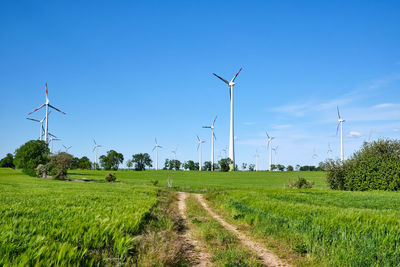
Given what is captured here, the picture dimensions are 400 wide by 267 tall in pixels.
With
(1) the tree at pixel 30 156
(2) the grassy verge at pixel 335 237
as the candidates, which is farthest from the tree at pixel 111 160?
(2) the grassy verge at pixel 335 237

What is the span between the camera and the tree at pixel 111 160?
166 meters

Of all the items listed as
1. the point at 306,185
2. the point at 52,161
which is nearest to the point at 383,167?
the point at 306,185

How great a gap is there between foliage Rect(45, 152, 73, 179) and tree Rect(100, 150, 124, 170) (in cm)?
10666

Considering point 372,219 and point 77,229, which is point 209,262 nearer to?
point 77,229

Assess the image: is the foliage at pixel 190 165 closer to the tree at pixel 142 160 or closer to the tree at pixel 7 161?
the tree at pixel 142 160

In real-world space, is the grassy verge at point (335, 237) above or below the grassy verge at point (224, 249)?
above

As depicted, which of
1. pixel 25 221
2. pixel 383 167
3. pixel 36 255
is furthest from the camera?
pixel 383 167

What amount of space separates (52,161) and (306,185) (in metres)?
57.4

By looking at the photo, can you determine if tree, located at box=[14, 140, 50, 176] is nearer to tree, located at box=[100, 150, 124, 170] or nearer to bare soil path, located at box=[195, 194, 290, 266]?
bare soil path, located at box=[195, 194, 290, 266]

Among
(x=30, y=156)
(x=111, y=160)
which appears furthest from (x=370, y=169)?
(x=111, y=160)

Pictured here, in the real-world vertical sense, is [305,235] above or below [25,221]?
below

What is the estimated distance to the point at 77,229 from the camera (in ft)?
20.6

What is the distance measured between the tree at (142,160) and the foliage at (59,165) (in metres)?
114

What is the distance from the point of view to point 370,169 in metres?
42.4
